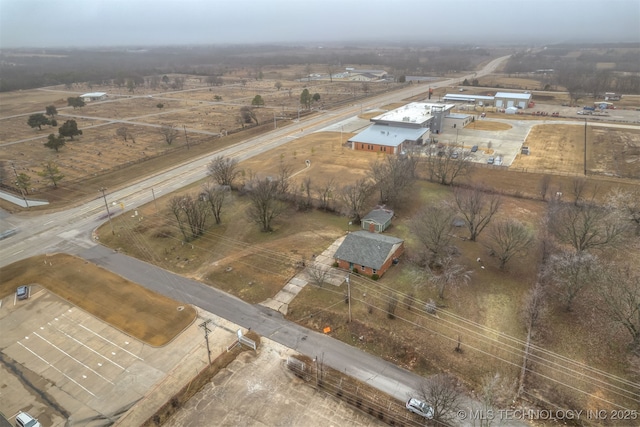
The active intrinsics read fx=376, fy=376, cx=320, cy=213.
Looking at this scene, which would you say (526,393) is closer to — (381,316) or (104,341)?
(381,316)

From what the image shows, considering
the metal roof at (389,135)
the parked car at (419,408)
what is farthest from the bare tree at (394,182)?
the parked car at (419,408)

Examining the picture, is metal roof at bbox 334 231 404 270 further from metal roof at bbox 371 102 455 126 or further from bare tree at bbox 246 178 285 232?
metal roof at bbox 371 102 455 126

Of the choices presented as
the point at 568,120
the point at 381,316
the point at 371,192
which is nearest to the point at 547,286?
the point at 381,316

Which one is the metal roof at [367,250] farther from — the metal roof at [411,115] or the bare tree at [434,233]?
the metal roof at [411,115]

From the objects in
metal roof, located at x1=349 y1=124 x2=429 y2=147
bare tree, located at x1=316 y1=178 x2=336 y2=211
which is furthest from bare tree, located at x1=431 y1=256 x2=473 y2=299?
metal roof, located at x1=349 y1=124 x2=429 y2=147

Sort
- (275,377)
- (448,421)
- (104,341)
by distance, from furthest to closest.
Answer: (104,341) → (275,377) → (448,421)

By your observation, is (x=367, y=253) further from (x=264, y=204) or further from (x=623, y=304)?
(x=623, y=304)

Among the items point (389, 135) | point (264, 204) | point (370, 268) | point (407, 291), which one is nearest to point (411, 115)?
point (389, 135)

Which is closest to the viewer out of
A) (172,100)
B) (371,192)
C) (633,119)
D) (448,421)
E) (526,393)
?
(448,421)
